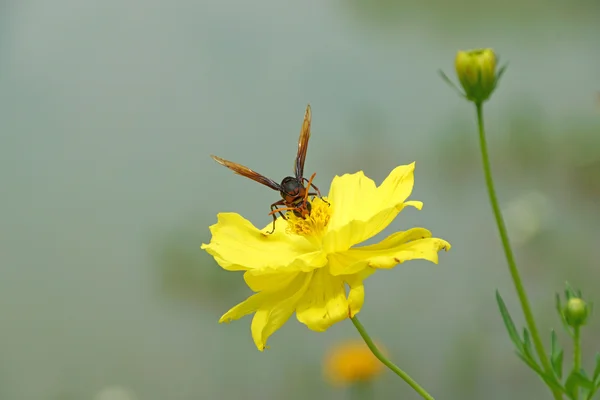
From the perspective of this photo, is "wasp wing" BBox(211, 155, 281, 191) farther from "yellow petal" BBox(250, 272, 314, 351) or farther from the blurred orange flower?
the blurred orange flower

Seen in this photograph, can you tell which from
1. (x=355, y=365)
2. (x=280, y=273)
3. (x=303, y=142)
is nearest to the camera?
(x=280, y=273)

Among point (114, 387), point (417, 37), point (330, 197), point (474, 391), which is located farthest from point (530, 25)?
point (330, 197)

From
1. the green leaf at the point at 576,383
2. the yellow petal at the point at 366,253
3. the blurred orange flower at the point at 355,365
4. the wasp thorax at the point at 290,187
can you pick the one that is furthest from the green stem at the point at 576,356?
the blurred orange flower at the point at 355,365

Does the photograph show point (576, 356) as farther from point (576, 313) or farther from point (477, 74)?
point (477, 74)

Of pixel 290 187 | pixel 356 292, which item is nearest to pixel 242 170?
pixel 290 187

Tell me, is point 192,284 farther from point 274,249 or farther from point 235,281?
point 274,249

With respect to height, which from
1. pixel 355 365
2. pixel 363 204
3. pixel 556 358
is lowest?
pixel 355 365

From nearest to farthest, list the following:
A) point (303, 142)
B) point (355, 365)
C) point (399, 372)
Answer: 1. point (399, 372)
2. point (303, 142)
3. point (355, 365)
